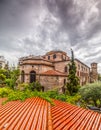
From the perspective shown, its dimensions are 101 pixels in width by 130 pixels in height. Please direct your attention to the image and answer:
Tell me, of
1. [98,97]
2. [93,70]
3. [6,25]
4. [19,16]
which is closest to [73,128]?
[19,16]

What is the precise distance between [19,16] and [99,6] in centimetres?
775

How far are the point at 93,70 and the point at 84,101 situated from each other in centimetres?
3820

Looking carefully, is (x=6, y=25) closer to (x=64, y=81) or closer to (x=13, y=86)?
(x=13, y=86)

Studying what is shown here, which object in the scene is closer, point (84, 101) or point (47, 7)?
point (47, 7)

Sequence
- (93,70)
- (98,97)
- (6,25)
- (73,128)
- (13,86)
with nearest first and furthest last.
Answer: (73,128)
(6,25)
(98,97)
(13,86)
(93,70)

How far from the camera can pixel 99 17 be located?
16.0 meters

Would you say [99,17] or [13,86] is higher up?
[99,17]

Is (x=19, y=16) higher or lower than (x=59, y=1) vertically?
lower

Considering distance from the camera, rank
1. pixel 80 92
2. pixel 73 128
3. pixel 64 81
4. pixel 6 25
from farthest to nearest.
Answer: pixel 64 81, pixel 80 92, pixel 6 25, pixel 73 128

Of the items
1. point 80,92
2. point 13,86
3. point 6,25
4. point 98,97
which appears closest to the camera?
point 6,25

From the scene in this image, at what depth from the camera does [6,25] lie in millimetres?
15656

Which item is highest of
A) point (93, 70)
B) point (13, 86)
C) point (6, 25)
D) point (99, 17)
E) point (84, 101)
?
point (99, 17)

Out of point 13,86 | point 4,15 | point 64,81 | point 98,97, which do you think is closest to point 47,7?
point 4,15

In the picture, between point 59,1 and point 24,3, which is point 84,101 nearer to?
point 59,1
